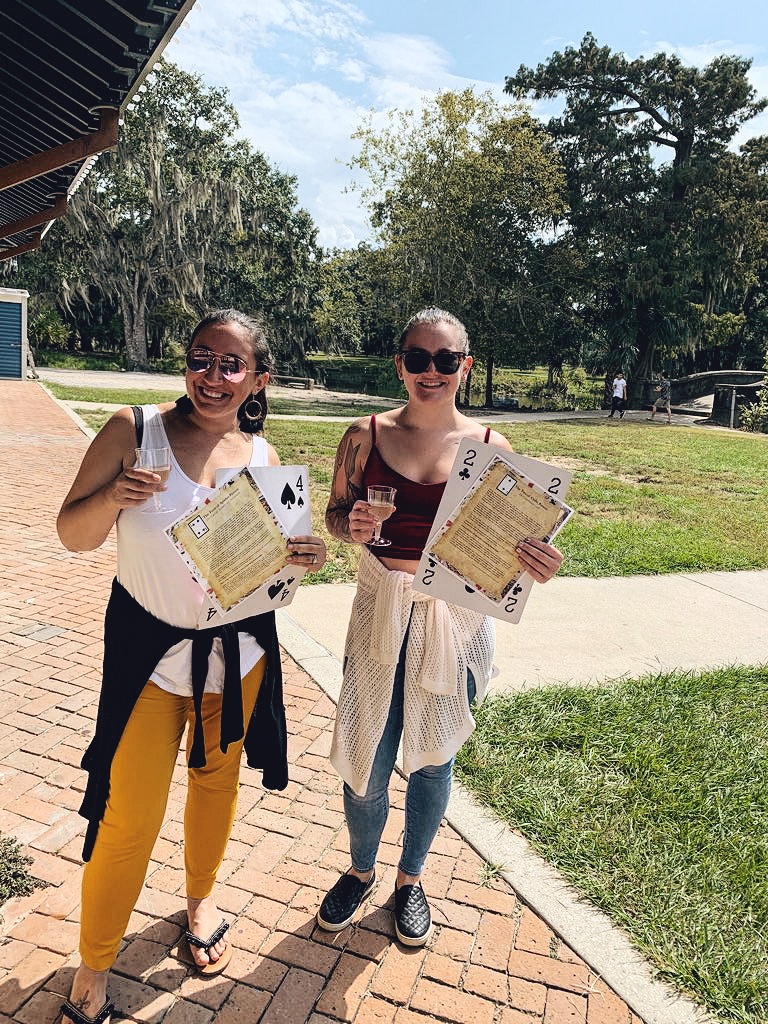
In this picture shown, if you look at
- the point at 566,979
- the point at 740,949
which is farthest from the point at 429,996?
the point at 740,949

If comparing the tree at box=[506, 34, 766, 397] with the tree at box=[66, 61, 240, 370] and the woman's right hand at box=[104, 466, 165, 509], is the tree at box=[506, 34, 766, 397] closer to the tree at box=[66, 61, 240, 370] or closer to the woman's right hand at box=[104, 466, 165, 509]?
the tree at box=[66, 61, 240, 370]

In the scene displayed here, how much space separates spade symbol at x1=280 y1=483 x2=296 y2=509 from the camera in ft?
7.21

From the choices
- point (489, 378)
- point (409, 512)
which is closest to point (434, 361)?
point (409, 512)

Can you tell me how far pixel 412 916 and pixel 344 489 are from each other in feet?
4.85

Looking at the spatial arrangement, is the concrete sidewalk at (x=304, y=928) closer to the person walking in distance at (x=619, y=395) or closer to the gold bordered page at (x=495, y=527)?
the gold bordered page at (x=495, y=527)

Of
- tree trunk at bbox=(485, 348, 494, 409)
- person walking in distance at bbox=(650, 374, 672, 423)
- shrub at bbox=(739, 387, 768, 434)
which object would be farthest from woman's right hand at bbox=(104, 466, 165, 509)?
tree trunk at bbox=(485, 348, 494, 409)

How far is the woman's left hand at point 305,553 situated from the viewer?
7.34ft

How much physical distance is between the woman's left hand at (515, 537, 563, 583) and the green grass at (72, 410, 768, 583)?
14.2 feet

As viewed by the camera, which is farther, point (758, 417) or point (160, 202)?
point (160, 202)

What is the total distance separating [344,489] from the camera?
2562 millimetres

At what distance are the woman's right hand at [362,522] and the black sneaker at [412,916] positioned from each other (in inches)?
50.3

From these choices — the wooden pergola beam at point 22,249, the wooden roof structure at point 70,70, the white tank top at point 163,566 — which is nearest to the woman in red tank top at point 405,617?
the white tank top at point 163,566

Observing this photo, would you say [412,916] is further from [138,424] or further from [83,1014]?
[138,424]

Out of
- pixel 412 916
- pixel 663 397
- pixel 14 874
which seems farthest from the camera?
pixel 663 397
